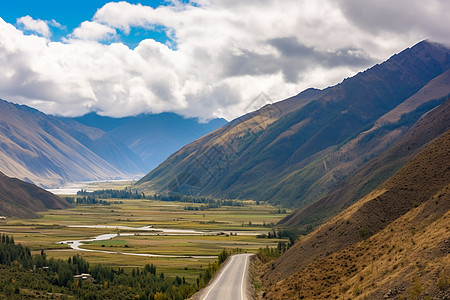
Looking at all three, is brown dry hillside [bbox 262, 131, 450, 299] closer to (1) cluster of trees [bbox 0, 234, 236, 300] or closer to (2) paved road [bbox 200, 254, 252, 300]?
(2) paved road [bbox 200, 254, 252, 300]

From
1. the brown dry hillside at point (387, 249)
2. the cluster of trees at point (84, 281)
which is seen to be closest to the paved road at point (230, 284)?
the cluster of trees at point (84, 281)

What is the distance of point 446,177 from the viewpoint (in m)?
→ 71.2

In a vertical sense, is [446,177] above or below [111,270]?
above

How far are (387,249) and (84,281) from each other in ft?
219

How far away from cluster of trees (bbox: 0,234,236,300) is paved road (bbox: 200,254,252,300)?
8.02ft

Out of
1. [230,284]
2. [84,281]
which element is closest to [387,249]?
[230,284]

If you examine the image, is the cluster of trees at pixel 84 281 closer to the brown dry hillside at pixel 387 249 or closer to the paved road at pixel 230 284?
the paved road at pixel 230 284

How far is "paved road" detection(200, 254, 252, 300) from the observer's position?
2615 inches

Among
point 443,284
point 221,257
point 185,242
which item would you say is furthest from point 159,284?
point 185,242

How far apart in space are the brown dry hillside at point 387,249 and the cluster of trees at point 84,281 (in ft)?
61.2

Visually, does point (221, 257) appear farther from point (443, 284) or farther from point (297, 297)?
point (443, 284)

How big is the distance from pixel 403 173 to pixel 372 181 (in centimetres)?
12015

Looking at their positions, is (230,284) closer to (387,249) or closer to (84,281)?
(387,249)

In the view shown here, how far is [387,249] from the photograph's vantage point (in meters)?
58.7
